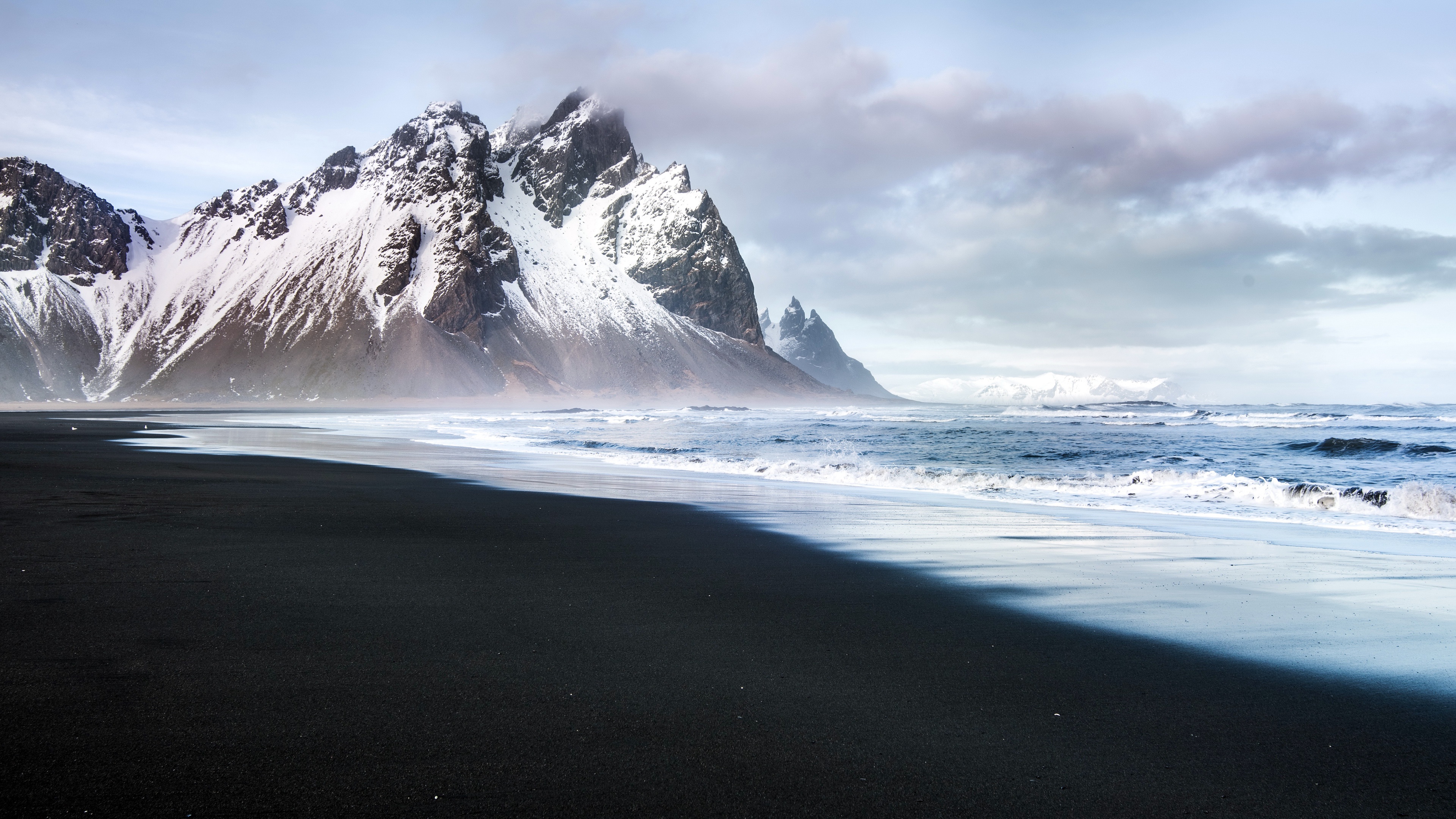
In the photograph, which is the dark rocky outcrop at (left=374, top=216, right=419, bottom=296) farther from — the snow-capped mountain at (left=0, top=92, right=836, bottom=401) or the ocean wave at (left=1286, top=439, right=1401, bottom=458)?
the ocean wave at (left=1286, top=439, right=1401, bottom=458)

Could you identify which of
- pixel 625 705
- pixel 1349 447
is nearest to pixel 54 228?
pixel 1349 447

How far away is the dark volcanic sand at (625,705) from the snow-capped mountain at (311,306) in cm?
15288

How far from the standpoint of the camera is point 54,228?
172 m

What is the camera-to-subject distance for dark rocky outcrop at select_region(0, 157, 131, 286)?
16425cm

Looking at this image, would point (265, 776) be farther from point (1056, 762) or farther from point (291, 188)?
point (291, 188)

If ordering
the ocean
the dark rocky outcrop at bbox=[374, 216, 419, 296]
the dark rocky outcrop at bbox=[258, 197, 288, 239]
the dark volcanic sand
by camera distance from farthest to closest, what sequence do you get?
the dark rocky outcrop at bbox=[258, 197, 288, 239]
the dark rocky outcrop at bbox=[374, 216, 419, 296]
the ocean
the dark volcanic sand

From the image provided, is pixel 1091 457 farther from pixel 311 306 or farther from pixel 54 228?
pixel 54 228

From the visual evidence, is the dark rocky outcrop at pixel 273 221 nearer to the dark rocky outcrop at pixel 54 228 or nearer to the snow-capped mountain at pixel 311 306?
the snow-capped mountain at pixel 311 306

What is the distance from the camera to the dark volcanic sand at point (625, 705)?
287 cm

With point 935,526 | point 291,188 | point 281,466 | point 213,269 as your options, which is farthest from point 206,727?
point 291,188

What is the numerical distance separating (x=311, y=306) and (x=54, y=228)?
60.7 metres

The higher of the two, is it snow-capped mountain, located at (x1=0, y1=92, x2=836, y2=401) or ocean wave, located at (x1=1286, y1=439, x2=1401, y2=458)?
snow-capped mountain, located at (x1=0, y1=92, x2=836, y2=401)

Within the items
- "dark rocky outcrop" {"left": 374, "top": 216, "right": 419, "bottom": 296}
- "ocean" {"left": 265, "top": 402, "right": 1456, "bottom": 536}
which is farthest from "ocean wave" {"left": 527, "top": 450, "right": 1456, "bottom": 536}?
"dark rocky outcrop" {"left": 374, "top": 216, "right": 419, "bottom": 296}

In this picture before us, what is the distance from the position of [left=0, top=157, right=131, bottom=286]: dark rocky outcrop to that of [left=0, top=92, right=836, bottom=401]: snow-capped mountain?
319 millimetres
